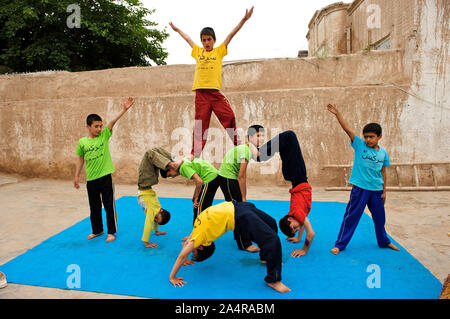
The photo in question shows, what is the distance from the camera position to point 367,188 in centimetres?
357

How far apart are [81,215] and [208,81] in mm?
3095

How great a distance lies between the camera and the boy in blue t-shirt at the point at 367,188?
3.57 metres

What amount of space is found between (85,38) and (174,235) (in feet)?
47.1

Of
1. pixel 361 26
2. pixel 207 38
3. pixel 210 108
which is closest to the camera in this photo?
pixel 207 38

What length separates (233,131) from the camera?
4488 millimetres

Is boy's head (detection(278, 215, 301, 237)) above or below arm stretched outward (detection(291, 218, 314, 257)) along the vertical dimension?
above

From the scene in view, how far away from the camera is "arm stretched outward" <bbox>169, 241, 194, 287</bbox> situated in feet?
9.17

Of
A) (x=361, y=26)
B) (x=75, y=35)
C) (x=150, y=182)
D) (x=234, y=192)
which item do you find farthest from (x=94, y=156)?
(x=75, y=35)

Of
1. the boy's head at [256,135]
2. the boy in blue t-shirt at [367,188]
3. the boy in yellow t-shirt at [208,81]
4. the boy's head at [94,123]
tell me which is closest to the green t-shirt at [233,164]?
the boy's head at [256,135]

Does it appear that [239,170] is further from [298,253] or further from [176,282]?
[176,282]

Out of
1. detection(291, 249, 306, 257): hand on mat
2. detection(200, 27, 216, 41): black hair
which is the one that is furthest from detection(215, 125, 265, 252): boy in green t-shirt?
detection(200, 27, 216, 41): black hair

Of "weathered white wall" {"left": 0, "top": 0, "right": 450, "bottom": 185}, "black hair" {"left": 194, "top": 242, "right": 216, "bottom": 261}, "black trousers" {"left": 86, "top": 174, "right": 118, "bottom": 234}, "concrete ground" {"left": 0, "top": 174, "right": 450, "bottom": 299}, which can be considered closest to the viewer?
"black hair" {"left": 194, "top": 242, "right": 216, "bottom": 261}

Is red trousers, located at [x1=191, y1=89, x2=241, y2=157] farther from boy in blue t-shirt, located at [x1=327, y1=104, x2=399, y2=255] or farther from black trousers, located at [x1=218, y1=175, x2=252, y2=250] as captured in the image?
boy in blue t-shirt, located at [x1=327, y1=104, x2=399, y2=255]
